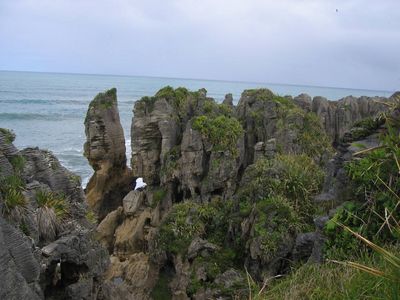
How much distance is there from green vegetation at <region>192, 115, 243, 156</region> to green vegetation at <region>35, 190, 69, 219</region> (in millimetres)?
14647

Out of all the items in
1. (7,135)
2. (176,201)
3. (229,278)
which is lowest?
(176,201)

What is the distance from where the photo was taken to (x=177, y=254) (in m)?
20.3

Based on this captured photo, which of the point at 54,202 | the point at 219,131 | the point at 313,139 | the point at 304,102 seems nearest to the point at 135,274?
the point at 219,131

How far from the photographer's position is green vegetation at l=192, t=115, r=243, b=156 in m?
28.7

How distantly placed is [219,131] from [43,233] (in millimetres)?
16710

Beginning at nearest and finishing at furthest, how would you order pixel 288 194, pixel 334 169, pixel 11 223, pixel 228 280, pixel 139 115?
pixel 11 223 → pixel 334 169 → pixel 228 280 → pixel 288 194 → pixel 139 115

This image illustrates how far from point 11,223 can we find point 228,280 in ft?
25.1

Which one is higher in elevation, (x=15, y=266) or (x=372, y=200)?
(x=372, y=200)

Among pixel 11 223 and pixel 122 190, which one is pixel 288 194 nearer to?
pixel 11 223

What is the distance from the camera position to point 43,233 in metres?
13.6

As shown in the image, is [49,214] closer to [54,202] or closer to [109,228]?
[54,202]

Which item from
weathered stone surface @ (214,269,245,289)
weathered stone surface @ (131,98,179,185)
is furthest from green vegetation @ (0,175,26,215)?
weathered stone surface @ (131,98,179,185)

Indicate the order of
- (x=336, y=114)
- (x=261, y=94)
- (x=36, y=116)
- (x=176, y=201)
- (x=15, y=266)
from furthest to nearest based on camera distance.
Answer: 1. (x=36, y=116)
2. (x=336, y=114)
3. (x=261, y=94)
4. (x=176, y=201)
5. (x=15, y=266)

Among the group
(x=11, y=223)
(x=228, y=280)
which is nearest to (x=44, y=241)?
(x=11, y=223)
